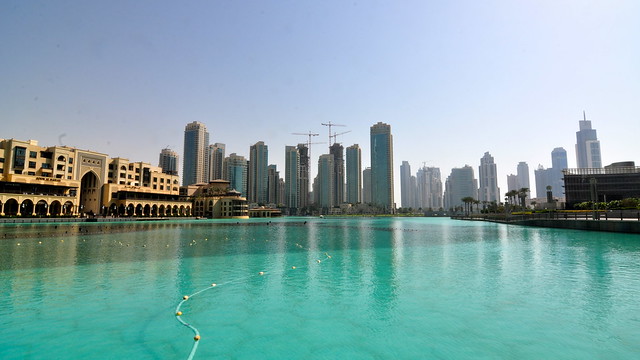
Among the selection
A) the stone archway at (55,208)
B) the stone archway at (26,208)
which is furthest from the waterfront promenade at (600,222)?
the stone archway at (26,208)

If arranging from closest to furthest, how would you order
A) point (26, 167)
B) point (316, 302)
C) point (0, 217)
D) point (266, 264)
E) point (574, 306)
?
point (574, 306), point (316, 302), point (266, 264), point (0, 217), point (26, 167)

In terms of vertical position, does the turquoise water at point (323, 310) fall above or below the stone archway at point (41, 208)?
below

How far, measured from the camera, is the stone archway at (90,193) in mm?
108750

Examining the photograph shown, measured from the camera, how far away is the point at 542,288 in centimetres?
1497

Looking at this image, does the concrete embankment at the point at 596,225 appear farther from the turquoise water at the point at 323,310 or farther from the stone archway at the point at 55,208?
the stone archway at the point at 55,208

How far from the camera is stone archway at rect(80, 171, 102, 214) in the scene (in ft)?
357

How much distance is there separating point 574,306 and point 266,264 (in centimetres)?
1618

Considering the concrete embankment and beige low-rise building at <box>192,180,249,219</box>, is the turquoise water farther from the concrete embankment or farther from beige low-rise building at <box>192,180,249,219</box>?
beige low-rise building at <box>192,180,249,219</box>

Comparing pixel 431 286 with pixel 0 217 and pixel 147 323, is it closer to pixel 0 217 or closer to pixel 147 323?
pixel 147 323

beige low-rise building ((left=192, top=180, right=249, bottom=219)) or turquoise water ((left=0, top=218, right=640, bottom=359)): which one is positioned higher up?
beige low-rise building ((left=192, top=180, right=249, bottom=219))

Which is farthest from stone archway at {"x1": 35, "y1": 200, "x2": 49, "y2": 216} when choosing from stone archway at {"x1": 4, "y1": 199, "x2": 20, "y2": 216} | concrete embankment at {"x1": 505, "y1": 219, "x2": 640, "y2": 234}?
concrete embankment at {"x1": 505, "y1": 219, "x2": 640, "y2": 234}

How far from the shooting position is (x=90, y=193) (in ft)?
361

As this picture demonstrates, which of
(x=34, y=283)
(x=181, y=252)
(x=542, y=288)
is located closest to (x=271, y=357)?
(x=542, y=288)

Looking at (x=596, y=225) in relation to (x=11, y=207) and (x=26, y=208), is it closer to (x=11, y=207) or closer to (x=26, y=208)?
(x=26, y=208)
